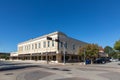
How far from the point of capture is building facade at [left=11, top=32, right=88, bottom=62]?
188 feet

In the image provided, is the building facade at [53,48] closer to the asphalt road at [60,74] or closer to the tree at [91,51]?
the tree at [91,51]

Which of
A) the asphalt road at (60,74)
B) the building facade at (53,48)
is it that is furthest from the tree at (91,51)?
the asphalt road at (60,74)

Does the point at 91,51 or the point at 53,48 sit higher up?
the point at 53,48

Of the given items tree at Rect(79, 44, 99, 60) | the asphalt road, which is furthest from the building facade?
the asphalt road

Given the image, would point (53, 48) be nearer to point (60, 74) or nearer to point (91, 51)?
point (91, 51)

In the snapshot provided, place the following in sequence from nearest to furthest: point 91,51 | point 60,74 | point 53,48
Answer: point 60,74, point 91,51, point 53,48

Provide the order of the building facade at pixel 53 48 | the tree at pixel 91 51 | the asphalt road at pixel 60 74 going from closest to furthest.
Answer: the asphalt road at pixel 60 74
the tree at pixel 91 51
the building facade at pixel 53 48

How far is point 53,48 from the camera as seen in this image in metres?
58.3

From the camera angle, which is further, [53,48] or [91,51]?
[53,48]

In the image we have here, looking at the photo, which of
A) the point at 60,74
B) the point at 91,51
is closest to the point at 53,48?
the point at 91,51

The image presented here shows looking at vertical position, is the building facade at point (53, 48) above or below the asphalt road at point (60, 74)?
above

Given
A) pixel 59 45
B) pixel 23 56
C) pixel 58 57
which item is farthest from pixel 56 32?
pixel 23 56

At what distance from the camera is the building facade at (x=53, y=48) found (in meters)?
57.2

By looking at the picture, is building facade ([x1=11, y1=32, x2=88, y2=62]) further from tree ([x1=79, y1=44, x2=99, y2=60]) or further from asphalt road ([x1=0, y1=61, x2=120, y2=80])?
asphalt road ([x1=0, y1=61, x2=120, y2=80])
